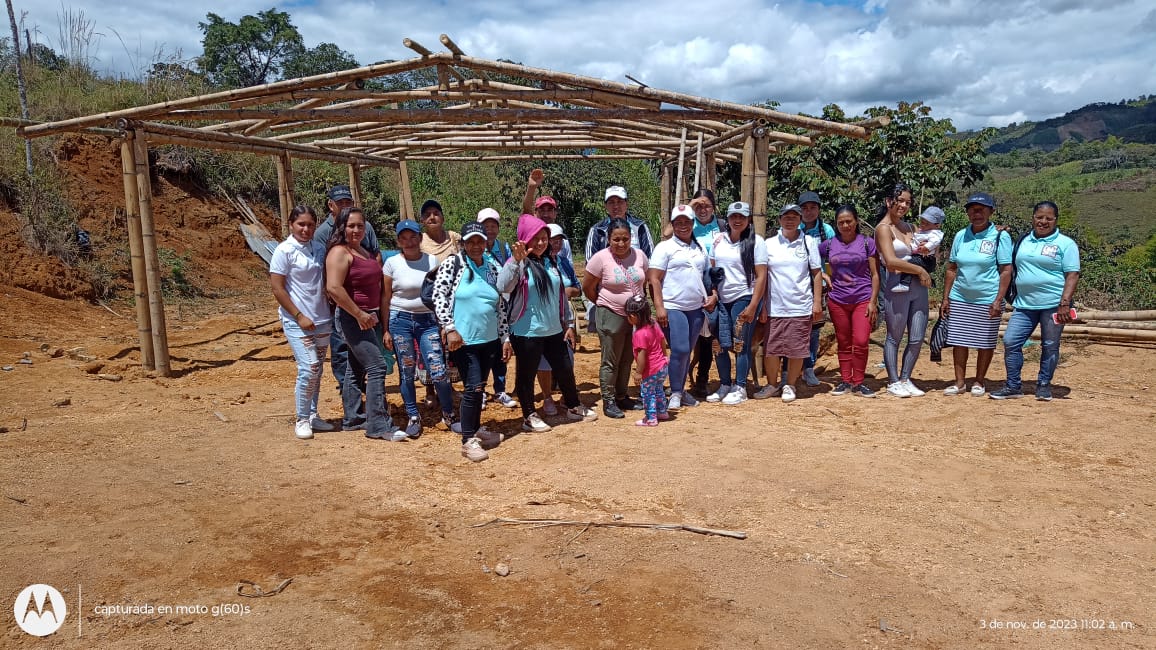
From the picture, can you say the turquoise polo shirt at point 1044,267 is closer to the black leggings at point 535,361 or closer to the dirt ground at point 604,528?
the dirt ground at point 604,528

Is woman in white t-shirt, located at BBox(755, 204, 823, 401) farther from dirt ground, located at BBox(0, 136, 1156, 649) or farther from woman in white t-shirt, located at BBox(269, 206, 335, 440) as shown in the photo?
woman in white t-shirt, located at BBox(269, 206, 335, 440)

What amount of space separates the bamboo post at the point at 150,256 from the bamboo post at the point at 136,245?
0.04 meters

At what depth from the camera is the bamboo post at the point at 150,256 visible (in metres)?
6.50

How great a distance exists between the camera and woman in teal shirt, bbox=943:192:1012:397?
543 cm

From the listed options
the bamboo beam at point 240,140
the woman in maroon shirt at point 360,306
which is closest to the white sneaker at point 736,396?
the woman in maroon shirt at point 360,306

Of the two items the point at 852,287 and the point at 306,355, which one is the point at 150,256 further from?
the point at 852,287

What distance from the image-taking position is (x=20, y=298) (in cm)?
861

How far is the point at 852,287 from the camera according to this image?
220 inches

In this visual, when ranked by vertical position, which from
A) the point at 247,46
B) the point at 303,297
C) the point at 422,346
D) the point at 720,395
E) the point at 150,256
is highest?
the point at 247,46

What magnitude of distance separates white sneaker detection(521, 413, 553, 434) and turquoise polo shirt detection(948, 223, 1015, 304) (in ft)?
11.5

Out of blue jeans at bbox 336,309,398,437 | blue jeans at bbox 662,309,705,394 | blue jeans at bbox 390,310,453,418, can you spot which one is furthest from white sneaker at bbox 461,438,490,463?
blue jeans at bbox 662,309,705,394

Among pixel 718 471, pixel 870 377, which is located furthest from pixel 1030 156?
pixel 718 471

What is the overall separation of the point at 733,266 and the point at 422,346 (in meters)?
2.47

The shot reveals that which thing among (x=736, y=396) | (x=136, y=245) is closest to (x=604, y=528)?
(x=736, y=396)
